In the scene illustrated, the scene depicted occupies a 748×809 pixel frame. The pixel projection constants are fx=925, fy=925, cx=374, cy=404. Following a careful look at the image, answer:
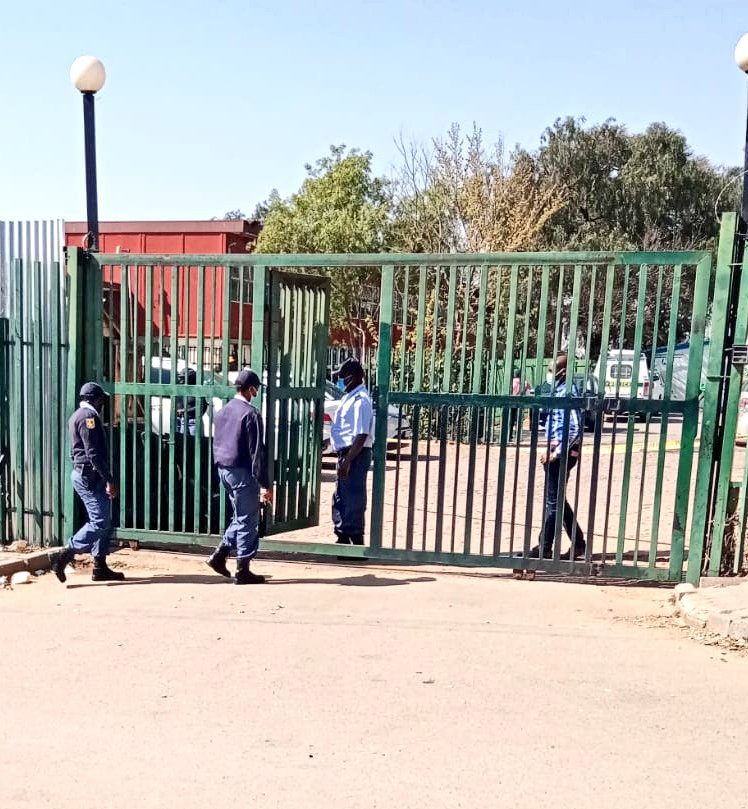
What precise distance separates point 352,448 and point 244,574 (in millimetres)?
1482

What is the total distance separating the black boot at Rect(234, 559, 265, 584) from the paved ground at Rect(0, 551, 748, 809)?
15 cm

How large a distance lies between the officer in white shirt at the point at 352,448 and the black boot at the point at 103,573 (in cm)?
191

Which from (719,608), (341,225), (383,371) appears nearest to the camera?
(719,608)

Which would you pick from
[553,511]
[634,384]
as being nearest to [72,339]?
[553,511]

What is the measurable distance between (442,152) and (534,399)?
1656 centimetres

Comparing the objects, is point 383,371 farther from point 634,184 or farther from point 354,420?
point 634,184

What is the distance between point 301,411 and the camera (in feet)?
26.9

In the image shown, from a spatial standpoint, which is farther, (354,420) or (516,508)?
(516,508)

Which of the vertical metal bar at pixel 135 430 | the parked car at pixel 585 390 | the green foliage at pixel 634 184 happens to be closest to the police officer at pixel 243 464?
the vertical metal bar at pixel 135 430

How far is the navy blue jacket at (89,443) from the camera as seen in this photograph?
Result: 6.91 m

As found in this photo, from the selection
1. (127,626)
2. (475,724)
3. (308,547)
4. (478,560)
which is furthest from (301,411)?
(475,724)

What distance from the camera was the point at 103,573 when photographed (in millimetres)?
7145

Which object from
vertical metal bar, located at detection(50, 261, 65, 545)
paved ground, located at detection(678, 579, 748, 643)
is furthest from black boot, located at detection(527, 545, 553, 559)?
vertical metal bar, located at detection(50, 261, 65, 545)

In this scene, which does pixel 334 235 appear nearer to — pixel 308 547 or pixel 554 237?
pixel 554 237
